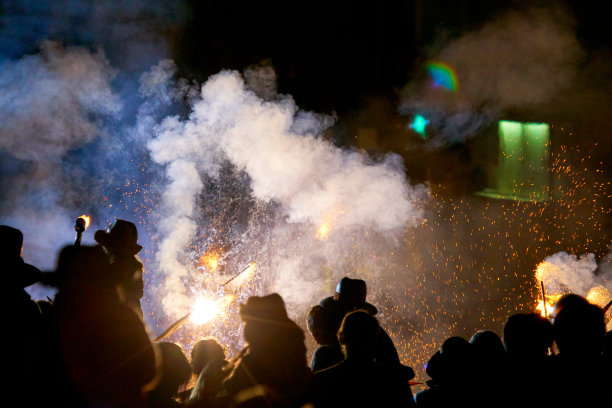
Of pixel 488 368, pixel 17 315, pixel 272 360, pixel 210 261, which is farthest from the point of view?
pixel 210 261

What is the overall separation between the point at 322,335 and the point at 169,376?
3.45ft

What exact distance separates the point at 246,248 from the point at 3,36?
6465 mm

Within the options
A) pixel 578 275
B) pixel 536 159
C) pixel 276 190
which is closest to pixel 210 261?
pixel 276 190

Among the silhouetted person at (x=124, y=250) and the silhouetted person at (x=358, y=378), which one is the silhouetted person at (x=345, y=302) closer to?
the silhouetted person at (x=358, y=378)

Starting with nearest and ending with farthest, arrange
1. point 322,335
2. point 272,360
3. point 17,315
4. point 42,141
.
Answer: point 17,315, point 272,360, point 322,335, point 42,141

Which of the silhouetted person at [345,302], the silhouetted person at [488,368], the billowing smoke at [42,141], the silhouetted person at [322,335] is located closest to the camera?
the silhouetted person at [488,368]

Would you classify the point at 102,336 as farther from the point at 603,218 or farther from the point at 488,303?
the point at 603,218

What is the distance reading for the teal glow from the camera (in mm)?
9047

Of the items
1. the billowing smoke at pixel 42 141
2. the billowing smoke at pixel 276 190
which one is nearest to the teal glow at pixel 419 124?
the billowing smoke at pixel 276 190

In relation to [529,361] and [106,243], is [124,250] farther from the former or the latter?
[529,361]

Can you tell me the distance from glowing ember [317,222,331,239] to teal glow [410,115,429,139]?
3.31 metres

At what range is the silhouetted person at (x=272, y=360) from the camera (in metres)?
1.81

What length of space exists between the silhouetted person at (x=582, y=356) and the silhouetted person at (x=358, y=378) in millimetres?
831

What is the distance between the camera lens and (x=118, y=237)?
9.09 feet
